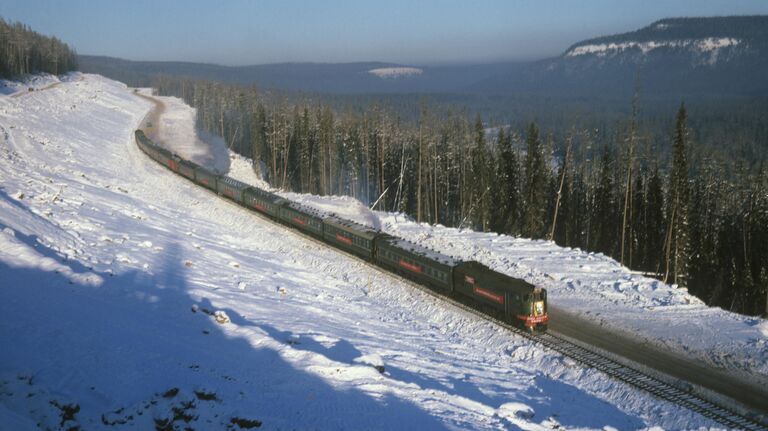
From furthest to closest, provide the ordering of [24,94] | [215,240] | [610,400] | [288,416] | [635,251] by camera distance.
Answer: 1. [24,94]
2. [635,251]
3. [215,240]
4. [610,400]
5. [288,416]

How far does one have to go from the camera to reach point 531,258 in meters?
38.0

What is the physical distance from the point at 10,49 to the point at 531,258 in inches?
5742

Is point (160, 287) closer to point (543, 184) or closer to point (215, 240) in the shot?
point (215, 240)

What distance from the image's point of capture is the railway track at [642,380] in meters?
18.7

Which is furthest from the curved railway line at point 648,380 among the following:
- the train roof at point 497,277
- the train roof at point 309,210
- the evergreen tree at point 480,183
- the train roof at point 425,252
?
the evergreen tree at point 480,183

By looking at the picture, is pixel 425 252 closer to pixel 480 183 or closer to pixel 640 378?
pixel 640 378

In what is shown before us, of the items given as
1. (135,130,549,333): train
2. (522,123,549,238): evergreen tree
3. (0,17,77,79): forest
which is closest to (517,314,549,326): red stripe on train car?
(135,130,549,333): train

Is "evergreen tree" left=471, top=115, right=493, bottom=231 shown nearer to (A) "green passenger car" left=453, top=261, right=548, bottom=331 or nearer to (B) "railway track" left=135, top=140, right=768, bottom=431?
(A) "green passenger car" left=453, top=261, right=548, bottom=331

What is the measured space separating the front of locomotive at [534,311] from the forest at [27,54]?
136 m

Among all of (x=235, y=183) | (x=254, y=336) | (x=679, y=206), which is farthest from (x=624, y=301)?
(x=235, y=183)

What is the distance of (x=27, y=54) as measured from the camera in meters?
A: 141

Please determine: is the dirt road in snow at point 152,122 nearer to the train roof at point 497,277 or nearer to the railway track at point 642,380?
the train roof at point 497,277

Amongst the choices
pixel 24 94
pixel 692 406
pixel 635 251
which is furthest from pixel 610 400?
pixel 24 94

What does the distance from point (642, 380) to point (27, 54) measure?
170216 mm
